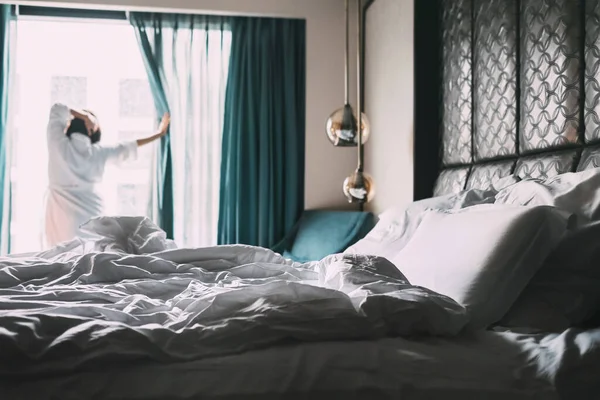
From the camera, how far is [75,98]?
4.59 meters

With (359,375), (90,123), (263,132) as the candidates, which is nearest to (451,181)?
(359,375)

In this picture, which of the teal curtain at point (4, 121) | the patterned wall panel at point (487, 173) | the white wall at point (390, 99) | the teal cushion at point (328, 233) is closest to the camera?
the patterned wall panel at point (487, 173)

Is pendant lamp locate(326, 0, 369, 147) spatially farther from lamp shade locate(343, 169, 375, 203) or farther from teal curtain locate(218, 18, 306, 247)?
teal curtain locate(218, 18, 306, 247)

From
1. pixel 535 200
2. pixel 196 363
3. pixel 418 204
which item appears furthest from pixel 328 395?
pixel 418 204

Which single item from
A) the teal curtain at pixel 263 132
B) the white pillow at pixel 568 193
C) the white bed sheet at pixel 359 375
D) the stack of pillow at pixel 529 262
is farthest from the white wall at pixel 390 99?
the white bed sheet at pixel 359 375

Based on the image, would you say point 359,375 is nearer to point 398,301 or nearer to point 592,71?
point 398,301

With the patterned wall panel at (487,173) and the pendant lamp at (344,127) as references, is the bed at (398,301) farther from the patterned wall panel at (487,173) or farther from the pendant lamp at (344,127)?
the pendant lamp at (344,127)

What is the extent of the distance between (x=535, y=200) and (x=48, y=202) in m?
3.42

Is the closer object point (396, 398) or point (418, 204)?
point (396, 398)

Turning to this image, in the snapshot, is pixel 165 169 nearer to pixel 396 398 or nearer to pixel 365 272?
pixel 365 272

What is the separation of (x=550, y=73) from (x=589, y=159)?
389mm

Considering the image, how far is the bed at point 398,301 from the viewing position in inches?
43.8

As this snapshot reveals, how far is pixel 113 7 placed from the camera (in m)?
4.34

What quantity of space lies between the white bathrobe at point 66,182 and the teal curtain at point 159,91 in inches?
17.6
